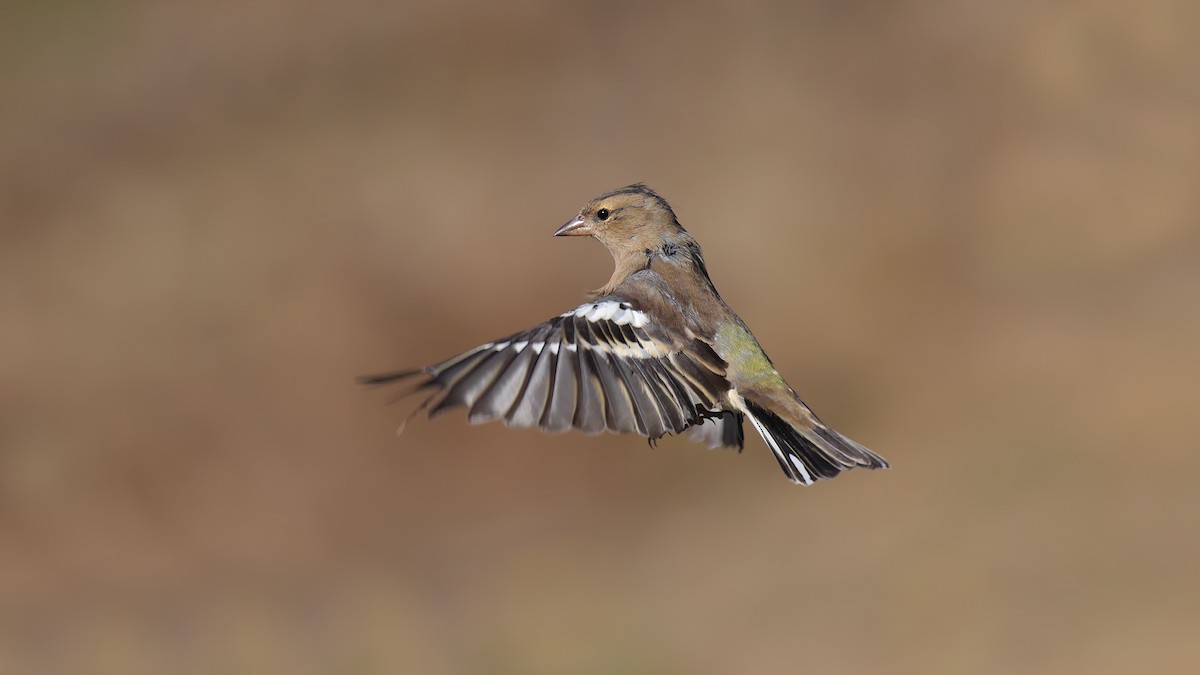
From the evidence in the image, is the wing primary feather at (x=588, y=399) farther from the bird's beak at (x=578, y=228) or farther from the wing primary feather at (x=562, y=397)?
the bird's beak at (x=578, y=228)

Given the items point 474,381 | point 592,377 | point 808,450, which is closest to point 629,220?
point 592,377

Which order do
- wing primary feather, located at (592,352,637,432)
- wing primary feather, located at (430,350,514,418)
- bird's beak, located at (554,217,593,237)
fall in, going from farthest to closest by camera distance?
bird's beak, located at (554,217,593,237) < wing primary feather, located at (592,352,637,432) < wing primary feather, located at (430,350,514,418)

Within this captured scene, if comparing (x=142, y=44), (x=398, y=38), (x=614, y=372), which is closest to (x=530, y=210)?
(x=398, y=38)

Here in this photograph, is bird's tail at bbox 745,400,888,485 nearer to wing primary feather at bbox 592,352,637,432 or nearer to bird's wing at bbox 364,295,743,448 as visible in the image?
bird's wing at bbox 364,295,743,448

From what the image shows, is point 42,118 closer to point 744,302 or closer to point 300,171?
point 300,171


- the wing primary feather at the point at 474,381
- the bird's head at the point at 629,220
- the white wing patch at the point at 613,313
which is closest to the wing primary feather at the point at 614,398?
the white wing patch at the point at 613,313

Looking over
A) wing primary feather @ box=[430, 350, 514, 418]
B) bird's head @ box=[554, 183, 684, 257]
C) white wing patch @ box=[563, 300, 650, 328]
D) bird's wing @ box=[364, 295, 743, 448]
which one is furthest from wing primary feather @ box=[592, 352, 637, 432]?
bird's head @ box=[554, 183, 684, 257]

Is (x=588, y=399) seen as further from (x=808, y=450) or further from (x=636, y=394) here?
(x=808, y=450)
